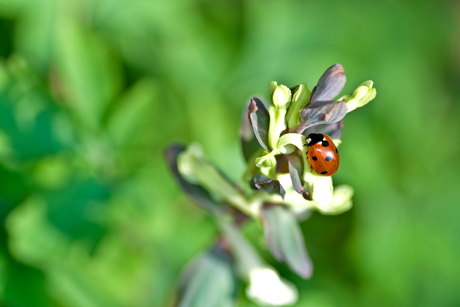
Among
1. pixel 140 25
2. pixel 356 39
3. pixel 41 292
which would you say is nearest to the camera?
pixel 41 292

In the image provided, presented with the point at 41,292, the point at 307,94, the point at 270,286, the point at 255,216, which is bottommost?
the point at 41,292

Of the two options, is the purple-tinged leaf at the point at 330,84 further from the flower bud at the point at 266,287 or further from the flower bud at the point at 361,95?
the flower bud at the point at 266,287

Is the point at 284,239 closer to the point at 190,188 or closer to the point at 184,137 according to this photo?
the point at 190,188

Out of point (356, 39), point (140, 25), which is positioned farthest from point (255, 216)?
point (356, 39)

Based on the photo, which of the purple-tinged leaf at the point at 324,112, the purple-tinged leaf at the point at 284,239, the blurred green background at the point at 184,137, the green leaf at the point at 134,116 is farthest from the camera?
the green leaf at the point at 134,116

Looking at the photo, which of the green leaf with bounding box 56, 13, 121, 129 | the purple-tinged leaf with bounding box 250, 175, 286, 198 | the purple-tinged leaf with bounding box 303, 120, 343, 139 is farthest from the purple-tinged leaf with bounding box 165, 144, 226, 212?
the green leaf with bounding box 56, 13, 121, 129

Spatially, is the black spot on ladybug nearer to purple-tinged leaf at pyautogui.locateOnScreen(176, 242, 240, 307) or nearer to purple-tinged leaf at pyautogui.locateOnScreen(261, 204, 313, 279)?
purple-tinged leaf at pyautogui.locateOnScreen(261, 204, 313, 279)

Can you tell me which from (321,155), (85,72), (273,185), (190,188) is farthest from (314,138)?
(85,72)

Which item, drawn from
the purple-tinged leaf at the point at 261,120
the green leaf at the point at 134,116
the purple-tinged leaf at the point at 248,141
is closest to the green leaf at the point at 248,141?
the purple-tinged leaf at the point at 248,141

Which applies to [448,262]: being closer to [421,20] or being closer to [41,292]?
[421,20]
